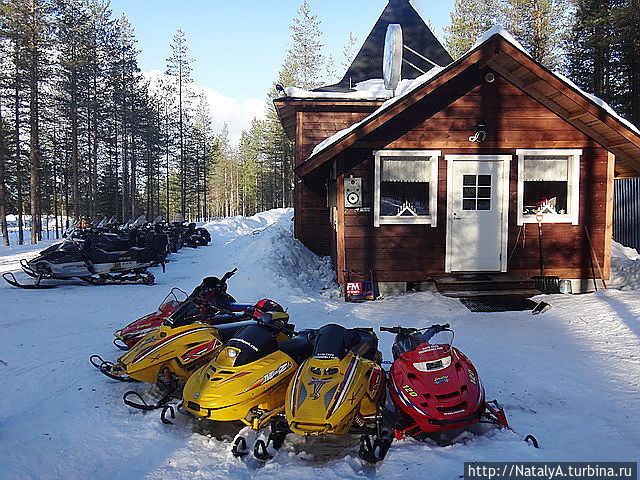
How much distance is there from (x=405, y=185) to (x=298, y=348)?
513cm

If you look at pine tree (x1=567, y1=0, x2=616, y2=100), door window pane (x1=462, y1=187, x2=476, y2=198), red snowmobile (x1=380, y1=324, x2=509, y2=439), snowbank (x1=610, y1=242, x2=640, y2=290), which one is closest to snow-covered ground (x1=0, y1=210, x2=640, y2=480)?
snowbank (x1=610, y1=242, x2=640, y2=290)

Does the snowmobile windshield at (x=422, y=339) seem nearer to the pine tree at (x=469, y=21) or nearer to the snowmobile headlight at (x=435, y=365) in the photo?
the snowmobile headlight at (x=435, y=365)

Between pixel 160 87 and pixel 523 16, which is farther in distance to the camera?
pixel 160 87

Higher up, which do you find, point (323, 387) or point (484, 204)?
point (484, 204)

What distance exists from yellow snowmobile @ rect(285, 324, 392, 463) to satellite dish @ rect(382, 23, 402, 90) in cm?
744

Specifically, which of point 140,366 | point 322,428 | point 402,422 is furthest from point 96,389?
point 402,422

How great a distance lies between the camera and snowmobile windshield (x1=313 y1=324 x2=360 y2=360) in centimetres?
326

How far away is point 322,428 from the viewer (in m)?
2.83

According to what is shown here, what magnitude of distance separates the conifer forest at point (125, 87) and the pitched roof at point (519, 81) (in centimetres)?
1269

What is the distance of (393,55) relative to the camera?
361 inches

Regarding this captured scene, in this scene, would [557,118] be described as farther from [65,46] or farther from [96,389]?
[65,46]

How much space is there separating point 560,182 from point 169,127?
37.2 meters

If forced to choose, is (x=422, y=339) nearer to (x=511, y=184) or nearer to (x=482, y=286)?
(x=482, y=286)

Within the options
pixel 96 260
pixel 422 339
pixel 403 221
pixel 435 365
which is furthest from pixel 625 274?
pixel 96 260
